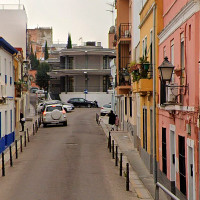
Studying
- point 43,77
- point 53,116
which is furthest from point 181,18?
point 43,77

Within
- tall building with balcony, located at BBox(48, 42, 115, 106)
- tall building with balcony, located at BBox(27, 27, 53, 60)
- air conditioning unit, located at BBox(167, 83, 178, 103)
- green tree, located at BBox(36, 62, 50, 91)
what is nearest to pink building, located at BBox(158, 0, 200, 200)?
air conditioning unit, located at BBox(167, 83, 178, 103)

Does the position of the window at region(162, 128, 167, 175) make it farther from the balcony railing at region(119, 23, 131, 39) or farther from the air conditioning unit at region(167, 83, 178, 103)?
the balcony railing at region(119, 23, 131, 39)

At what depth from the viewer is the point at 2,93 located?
961 inches

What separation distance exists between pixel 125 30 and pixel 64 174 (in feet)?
58.0

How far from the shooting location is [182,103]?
12.1 metres

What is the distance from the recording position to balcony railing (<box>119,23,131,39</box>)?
32.8 m

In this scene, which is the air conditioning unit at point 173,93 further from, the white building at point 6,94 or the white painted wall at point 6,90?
the white painted wall at point 6,90

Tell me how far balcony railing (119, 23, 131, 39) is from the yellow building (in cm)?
1136

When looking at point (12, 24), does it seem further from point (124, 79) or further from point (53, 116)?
point (124, 79)

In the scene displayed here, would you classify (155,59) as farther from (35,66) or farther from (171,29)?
(35,66)

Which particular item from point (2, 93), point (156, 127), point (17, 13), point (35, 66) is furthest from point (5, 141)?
point (35, 66)

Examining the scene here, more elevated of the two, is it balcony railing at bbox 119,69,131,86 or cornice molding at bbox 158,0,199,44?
cornice molding at bbox 158,0,199,44

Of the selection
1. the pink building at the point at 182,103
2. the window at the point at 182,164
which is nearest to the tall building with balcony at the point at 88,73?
the pink building at the point at 182,103

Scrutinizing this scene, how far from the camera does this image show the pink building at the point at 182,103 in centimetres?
1069
